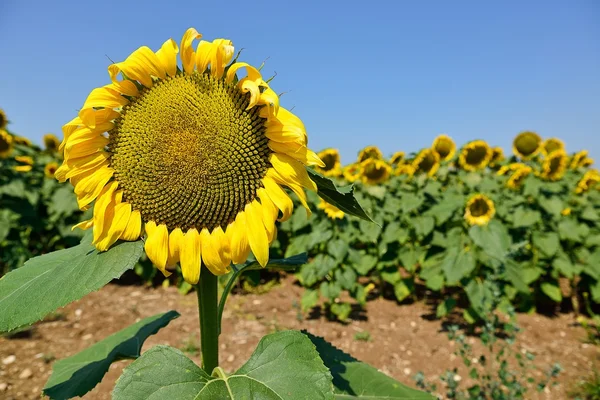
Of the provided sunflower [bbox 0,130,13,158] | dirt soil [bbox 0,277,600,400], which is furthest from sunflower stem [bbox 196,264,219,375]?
sunflower [bbox 0,130,13,158]

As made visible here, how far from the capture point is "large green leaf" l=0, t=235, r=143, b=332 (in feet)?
3.09

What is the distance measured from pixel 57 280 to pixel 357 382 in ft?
3.21

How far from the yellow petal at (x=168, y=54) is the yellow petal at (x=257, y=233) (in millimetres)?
398

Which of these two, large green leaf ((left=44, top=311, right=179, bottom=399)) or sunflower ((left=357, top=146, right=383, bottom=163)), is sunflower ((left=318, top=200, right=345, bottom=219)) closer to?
sunflower ((left=357, top=146, right=383, bottom=163))

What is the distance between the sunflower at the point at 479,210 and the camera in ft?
16.5

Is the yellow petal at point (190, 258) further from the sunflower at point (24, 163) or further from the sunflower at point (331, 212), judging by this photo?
the sunflower at point (24, 163)

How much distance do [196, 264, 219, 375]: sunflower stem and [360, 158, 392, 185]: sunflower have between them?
492cm

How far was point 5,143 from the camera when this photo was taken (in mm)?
6305

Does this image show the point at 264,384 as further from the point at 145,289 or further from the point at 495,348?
the point at 145,289

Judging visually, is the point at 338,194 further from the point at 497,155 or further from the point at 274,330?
the point at 497,155

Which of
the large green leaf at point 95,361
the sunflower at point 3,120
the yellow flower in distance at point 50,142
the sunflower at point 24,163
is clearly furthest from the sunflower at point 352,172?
the yellow flower in distance at point 50,142

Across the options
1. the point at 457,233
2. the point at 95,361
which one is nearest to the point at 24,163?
the point at 457,233

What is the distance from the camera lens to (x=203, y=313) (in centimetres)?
122

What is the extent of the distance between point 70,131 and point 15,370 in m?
3.97
